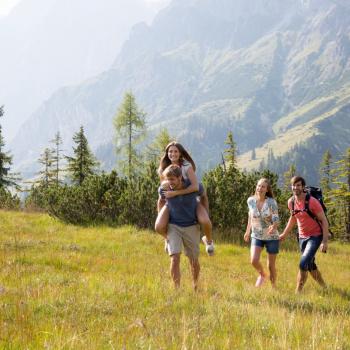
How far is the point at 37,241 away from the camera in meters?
11.6

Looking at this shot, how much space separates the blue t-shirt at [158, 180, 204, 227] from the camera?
6781 millimetres

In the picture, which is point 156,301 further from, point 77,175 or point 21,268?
point 77,175

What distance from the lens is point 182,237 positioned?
271 inches

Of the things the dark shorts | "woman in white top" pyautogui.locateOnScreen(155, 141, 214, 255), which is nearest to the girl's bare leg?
"woman in white top" pyautogui.locateOnScreen(155, 141, 214, 255)

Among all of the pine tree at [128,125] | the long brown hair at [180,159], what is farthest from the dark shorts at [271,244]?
the pine tree at [128,125]

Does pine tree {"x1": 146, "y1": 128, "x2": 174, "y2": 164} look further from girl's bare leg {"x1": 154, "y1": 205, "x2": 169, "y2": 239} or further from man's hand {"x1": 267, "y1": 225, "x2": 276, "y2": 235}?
girl's bare leg {"x1": 154, "y1": 205, "x2": 169, "y2": 239}

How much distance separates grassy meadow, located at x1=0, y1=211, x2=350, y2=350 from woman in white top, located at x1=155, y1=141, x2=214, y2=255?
0.83 metres

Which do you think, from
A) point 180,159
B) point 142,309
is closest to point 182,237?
point 180,159

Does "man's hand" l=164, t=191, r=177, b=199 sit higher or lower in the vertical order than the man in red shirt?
higher

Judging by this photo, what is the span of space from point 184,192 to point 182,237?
2.52ft

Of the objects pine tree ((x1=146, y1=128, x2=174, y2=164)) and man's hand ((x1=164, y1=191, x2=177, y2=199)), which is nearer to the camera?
man's hand ((x1=164, y1=191, x2=177, y2=199))

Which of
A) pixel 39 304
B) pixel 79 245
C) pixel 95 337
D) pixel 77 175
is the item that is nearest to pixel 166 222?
pixel 39 304

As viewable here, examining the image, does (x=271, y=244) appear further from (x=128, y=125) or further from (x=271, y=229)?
(x=128, y=125)

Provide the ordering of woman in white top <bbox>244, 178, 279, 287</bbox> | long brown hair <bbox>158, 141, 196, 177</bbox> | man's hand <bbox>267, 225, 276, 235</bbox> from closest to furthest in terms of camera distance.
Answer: long brown hair <bbox>158, 141, 196, 177</bbox> < man's hand <bbox>267, 225, 276, 235</bbox> < woman in white top <bbox>244, 178, 279, 287</bbox>
